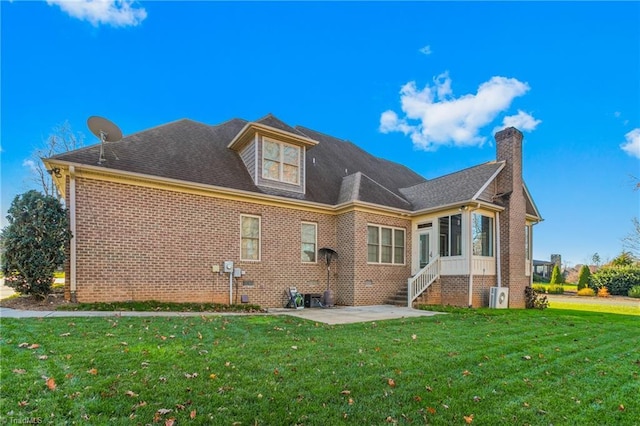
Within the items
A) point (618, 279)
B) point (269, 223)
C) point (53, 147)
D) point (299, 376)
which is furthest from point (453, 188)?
point (53, 147)

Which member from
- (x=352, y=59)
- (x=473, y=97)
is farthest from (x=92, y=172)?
(x=473, y=97)

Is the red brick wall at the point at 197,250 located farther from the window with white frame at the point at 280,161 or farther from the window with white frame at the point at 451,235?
the window with white frame at the point at 451,235

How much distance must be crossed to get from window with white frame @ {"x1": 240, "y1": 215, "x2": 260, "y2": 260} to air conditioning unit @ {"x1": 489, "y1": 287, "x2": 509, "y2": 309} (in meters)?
8.91

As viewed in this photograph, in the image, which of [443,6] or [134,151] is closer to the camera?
[134,151]

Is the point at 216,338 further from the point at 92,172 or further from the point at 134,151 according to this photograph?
the point at 134,151

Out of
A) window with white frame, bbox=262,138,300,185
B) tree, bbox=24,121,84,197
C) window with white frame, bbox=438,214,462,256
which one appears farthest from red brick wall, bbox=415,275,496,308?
tree, bbox=24,121,84,197

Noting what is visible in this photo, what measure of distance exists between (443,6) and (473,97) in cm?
674

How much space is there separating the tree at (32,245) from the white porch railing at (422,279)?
35.6ft

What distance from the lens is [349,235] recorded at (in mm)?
13047

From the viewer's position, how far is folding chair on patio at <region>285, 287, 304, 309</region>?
1187 centimetres

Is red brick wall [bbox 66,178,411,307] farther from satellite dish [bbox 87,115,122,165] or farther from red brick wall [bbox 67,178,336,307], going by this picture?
satellite dish [bbox 87,115,122,165]

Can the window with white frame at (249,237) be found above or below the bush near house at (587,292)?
above

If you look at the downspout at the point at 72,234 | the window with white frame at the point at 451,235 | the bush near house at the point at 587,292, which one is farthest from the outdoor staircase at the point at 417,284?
the bush near house at the point at 587,292

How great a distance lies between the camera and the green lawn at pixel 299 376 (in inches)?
120
